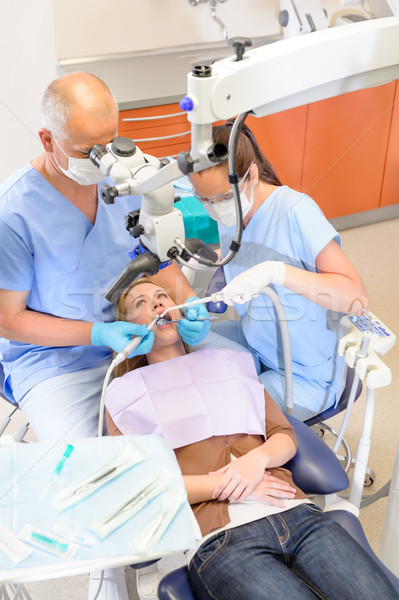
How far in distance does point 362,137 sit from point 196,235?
424mm

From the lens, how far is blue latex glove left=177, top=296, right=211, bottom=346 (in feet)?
4.13

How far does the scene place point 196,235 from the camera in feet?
4.26

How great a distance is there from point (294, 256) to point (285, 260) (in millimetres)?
19

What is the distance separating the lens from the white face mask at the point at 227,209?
1.14 metres

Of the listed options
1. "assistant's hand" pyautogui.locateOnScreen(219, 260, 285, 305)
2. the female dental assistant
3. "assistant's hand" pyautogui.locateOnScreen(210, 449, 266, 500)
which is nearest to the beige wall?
the female dental assistant

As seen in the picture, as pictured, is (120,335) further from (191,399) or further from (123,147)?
(123,147)

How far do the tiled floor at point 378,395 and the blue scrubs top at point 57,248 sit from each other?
1.69 ft

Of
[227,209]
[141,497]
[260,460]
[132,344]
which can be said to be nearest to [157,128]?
[227,209]

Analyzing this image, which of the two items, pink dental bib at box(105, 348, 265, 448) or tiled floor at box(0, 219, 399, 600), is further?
tiled floor at box(0, 219, 399, 600)

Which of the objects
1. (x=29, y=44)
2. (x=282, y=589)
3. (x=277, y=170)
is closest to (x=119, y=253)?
(x=277, y=170)

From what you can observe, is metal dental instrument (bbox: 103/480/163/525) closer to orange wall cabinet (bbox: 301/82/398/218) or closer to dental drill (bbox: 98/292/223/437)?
dental drill (bbox: 98/292/223/437)

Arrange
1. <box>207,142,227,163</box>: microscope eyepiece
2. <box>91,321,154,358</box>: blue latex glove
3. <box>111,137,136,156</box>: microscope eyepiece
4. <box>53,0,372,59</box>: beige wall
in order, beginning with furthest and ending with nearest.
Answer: <box>53,0,372,59</box>: beige wall
<box>91,321,154,358</box>: blue latex glove
<box>111,137,136,156</box>: microscope eyepiece
<box>207,142,227,163</box>: microscope eyepiece

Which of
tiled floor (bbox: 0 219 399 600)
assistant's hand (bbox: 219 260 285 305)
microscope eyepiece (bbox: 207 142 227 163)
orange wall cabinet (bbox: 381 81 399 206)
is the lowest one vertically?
tiled floor (bbox: 0 219 399 600)

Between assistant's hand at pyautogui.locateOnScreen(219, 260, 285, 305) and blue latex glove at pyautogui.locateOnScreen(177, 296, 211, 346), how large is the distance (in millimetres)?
108
